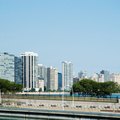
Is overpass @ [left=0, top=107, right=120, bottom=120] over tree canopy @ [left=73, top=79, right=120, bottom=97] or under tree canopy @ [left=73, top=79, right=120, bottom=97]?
under

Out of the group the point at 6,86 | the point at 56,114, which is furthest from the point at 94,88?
the point at 56,114

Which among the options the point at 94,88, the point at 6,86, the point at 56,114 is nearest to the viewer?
the point at 56,114

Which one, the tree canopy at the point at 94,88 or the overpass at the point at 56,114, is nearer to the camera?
the overpass at the point at 56,114

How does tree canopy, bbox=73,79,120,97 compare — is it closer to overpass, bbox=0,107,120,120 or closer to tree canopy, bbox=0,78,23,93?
tree canopy, bbox=0,78,23,93

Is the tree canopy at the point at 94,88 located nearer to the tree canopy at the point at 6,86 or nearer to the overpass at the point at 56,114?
the tree canopy at the point at 6,86

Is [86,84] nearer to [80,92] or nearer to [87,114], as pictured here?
[80,92]

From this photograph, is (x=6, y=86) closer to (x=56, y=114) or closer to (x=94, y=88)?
(x=94, y=88)

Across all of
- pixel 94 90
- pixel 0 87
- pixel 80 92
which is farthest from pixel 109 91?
pixel 0 87

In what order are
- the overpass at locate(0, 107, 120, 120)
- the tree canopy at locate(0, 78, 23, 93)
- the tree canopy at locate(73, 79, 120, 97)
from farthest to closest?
1. the tree canopy at locate(0, 78, 23, 93)
2. the tree canopy at locate(73, 79, 120, 97)
3. the overpass at locate(0, 107, 120, 120)

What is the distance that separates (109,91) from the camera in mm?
127125

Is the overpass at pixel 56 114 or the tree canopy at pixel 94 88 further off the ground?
the tree canopy at pixel 94 88

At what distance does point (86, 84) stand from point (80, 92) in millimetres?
7183

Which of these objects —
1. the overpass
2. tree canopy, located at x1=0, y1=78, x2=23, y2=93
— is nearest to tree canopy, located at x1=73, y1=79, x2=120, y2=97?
tree canopy, located at x1=0, y1=78, x2=23, y2=93

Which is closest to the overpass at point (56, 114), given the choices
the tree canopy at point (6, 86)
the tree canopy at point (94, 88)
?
the tree canopy at point (94, 88)
